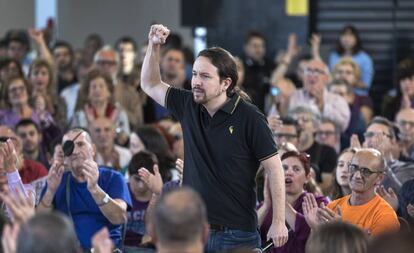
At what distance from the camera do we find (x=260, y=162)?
7.28m

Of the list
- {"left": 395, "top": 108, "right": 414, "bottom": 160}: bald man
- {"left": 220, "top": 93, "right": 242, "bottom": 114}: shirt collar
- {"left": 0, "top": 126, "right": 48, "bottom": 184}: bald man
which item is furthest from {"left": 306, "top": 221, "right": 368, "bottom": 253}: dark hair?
{"left": 395, "top": 108, "right": 414, "bottom": 160}: bald man

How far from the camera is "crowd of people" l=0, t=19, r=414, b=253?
5.77 metres

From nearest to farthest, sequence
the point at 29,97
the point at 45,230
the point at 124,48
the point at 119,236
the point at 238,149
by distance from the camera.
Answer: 1. the point at 45,230
2. the point at 238,149
3. the point at 119,236
4. the point at 29,97
5. the point at 124,48

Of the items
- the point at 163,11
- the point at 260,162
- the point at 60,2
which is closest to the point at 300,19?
the point at 163,11

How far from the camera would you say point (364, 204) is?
8078mm

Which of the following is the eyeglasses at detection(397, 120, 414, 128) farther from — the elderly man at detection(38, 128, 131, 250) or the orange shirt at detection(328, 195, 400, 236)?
the elderly man at detection(38, 128, 131, 250)

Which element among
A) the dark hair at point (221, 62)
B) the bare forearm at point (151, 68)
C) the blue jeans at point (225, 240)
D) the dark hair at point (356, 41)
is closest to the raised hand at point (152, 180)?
the bare forearm at point (151, 68)

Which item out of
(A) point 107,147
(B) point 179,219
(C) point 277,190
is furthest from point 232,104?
(A) point 107,147

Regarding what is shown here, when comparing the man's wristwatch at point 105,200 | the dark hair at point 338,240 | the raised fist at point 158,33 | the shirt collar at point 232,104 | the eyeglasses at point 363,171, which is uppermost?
the raised fist at point 158,33

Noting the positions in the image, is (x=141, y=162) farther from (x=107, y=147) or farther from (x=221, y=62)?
(x=221, y=62)

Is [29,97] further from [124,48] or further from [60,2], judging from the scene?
[60,2]

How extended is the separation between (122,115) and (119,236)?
396cm

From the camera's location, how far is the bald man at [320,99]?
1283 cm

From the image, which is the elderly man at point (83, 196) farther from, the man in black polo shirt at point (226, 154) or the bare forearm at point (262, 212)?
the man in black polo shirt at point (226, 154)
